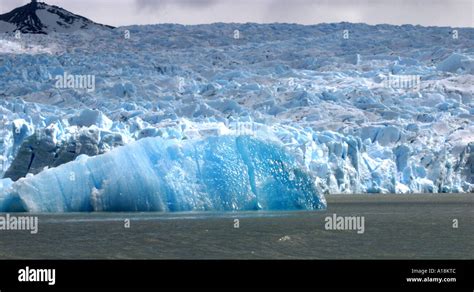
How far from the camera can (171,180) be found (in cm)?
2488

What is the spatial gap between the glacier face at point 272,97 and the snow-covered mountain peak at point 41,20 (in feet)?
62.2

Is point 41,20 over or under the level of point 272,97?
over

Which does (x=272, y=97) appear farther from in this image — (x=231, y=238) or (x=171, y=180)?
(x=231, y=238)

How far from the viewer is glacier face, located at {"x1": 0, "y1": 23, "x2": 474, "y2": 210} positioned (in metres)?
42.1

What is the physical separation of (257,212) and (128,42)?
200ft

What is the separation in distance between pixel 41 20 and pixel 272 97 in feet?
204

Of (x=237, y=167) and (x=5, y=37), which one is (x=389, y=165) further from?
(x=5, y=37)

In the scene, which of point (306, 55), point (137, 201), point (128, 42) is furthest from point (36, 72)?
point (137, 201)

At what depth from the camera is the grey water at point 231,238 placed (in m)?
15.8

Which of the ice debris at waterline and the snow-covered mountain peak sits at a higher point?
the snow-covered mountain peak

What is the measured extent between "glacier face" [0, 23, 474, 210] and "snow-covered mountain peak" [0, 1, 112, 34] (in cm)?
1896
